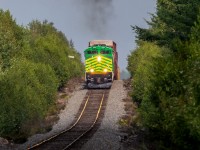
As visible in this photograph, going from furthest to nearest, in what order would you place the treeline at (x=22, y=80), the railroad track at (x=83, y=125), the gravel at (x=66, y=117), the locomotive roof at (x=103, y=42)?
the locomotive roof at (x=103, y=42)
the treeline at (x=22, y=80)
the gravel at (x=66, y=117)
the railroad track at (x=83, y=125)

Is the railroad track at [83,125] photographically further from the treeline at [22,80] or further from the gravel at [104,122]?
the treeline at [22,80]

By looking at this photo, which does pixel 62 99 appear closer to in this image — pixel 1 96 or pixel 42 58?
pixel 42 58

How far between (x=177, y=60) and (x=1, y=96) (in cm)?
2290

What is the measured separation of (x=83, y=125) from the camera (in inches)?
1522

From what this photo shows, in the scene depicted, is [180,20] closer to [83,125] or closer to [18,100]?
[83,125]

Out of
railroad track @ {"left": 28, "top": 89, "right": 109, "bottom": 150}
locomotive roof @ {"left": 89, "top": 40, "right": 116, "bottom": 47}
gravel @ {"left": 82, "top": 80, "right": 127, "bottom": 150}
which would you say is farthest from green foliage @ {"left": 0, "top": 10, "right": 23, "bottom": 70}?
gravel @ {"left": 82, "top": 80, "right": 127, "bottom": 150}

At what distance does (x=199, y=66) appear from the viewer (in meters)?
15.6

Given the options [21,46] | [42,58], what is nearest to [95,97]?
[42,58]

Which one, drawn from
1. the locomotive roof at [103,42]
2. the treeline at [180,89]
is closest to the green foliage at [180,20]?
the treeline at [180,89]

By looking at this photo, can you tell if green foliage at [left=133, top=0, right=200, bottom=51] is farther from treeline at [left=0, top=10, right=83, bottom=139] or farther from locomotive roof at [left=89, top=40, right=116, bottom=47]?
locomotive roof at [left=89, top=40, right=116, bottom=47]

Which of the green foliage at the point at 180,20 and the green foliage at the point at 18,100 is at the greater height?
the green foliage at the point at 180,20

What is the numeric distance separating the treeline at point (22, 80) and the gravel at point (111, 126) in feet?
19.8

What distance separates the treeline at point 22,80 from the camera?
126 ft

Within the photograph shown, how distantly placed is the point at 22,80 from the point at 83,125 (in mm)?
7810
